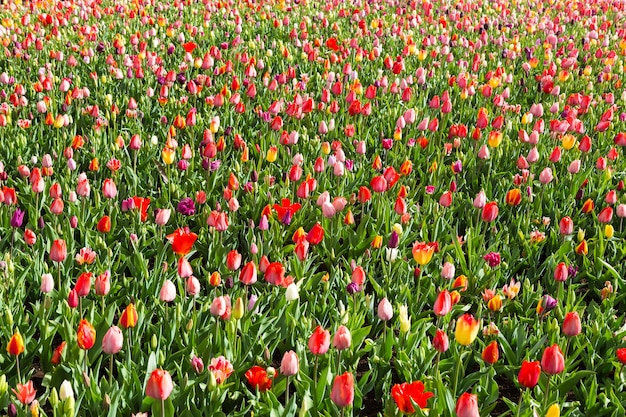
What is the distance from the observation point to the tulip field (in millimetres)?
2311

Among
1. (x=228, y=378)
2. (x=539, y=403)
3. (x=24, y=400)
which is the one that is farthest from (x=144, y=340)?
(x=539, y=403)

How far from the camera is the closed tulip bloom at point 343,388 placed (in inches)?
74.2

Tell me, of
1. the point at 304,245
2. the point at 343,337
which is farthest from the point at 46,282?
the point at 343,337

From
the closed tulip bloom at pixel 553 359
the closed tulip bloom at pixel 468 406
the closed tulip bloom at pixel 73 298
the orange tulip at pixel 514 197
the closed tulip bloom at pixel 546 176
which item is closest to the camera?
the closed tulip bloom at pixel 468 406

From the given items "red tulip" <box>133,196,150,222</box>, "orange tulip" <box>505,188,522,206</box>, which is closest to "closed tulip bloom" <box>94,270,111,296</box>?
"red tulip" <box>133,196,150,222</box>

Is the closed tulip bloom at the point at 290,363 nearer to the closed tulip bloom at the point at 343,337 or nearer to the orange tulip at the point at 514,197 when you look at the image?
the closed tulip bloom at the point at 343,337

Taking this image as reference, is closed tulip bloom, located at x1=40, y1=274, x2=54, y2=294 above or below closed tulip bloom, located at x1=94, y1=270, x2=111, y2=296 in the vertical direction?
below

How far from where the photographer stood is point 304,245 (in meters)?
2.76

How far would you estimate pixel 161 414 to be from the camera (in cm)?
209

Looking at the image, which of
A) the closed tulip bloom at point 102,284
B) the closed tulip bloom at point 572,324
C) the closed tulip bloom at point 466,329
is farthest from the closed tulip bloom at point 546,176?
the closed tulip bloom at point 102,284

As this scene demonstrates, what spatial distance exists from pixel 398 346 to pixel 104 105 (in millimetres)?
3365

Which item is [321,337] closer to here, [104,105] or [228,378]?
[228,378]

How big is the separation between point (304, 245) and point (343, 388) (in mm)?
923

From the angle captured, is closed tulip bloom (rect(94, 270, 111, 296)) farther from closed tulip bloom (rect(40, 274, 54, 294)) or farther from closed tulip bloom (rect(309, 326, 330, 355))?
closed tulip bloom (rect(309, 326, 330, 355))
